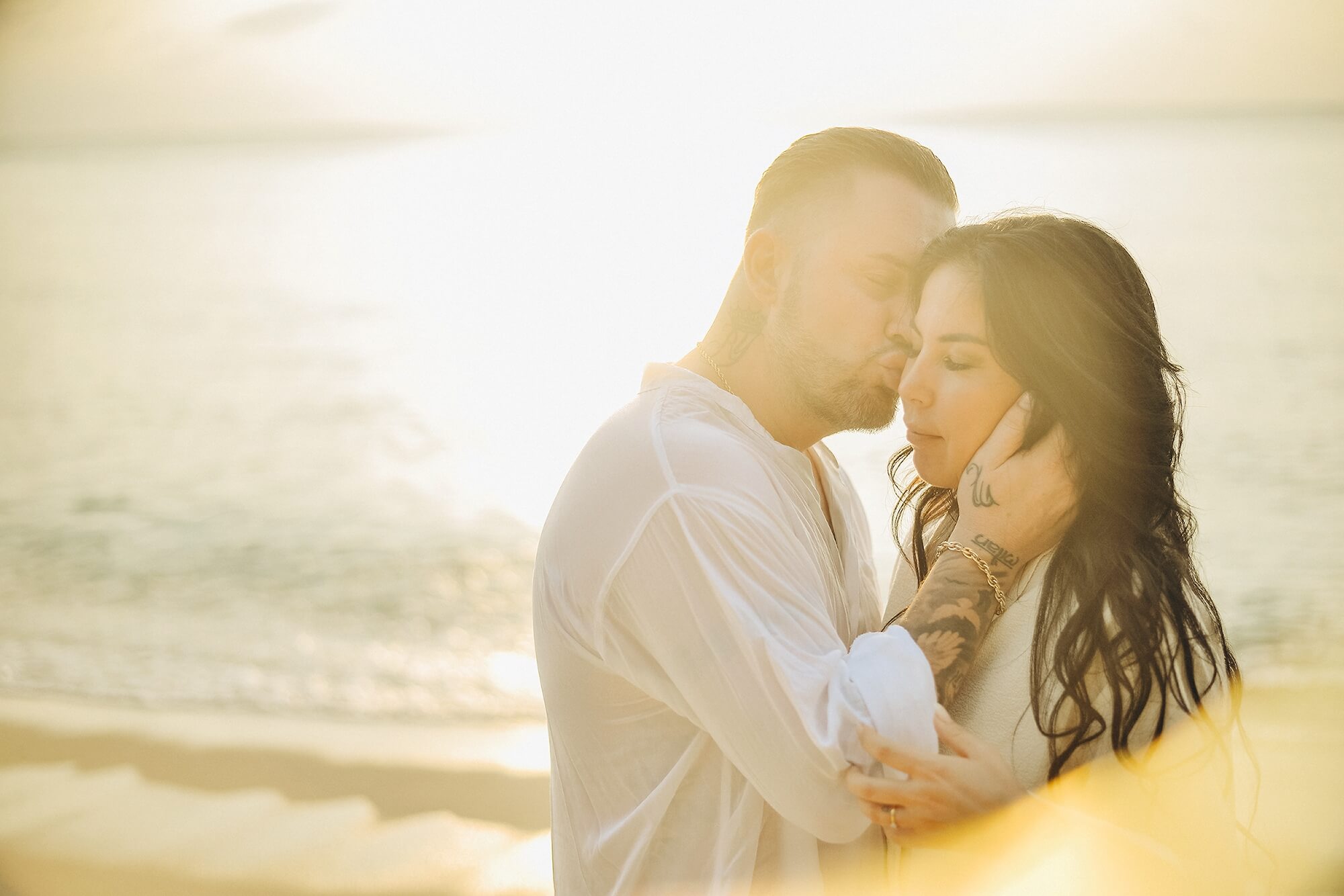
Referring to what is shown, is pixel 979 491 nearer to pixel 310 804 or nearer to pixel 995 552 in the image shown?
pixel 995 552

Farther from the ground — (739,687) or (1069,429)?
(1069,429)

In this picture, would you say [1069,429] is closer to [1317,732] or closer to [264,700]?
[1317,732]

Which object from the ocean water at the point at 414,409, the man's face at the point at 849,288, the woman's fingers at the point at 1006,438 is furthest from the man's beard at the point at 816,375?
the ocean water at the point at 414,409

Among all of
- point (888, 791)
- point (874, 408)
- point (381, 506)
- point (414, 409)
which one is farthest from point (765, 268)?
point (414, 409)

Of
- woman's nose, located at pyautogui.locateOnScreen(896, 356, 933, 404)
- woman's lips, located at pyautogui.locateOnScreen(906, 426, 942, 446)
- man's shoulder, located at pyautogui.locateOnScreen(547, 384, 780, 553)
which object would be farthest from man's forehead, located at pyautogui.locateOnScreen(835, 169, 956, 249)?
man's shoulder, located at pyautogui.locateOnScreen(547, 384, 780, 553)

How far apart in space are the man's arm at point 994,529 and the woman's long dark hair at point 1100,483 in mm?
41

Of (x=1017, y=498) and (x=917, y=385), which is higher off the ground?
(x=917, y=385)

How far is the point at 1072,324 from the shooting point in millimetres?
2365

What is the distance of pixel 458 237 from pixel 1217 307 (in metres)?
23.6

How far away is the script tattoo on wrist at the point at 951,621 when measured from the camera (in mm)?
2232

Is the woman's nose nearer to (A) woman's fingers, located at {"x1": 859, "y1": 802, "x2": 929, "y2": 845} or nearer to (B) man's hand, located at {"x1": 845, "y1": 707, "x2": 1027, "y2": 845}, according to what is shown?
(B) man's hand, located at {"x1": 845, "y1": 707, "x2": 1027, "y2": 845}

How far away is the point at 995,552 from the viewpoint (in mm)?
2367

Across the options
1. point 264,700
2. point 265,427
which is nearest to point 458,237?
point 265,427

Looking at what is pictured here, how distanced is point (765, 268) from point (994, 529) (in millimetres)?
924
